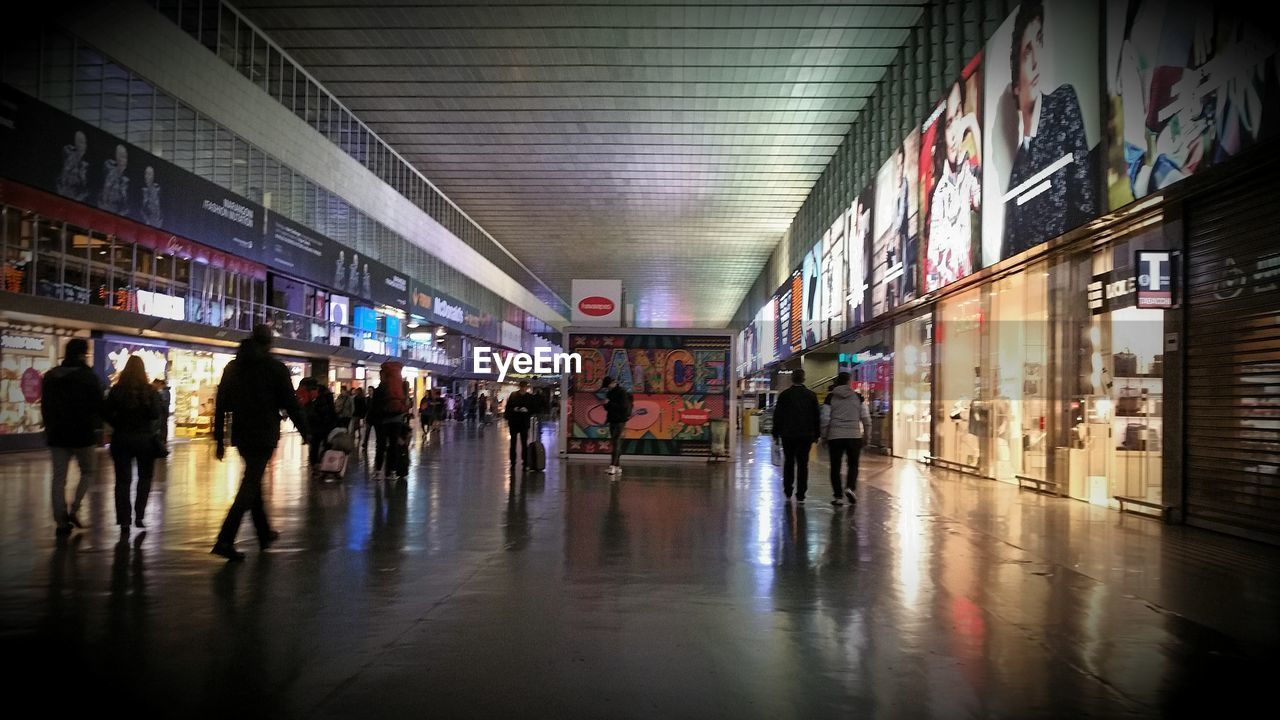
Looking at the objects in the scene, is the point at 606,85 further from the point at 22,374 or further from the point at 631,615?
the point at 631,615

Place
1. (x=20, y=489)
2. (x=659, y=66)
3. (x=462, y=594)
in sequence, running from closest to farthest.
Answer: (x=462, y=594) → (x=20, y=489) → (x=659, y=66)

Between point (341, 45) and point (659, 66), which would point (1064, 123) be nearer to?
point (659, 66)

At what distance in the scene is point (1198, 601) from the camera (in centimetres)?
642

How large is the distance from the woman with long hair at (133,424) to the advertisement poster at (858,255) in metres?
20.1

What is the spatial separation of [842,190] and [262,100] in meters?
18.8

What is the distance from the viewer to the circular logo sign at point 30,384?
65.0ft

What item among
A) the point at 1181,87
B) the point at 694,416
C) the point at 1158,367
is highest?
the point at 1181,87

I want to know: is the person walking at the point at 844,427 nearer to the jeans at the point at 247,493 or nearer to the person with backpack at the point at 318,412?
the jeans at the point at 247,493

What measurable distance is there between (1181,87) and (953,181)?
8.12 metres

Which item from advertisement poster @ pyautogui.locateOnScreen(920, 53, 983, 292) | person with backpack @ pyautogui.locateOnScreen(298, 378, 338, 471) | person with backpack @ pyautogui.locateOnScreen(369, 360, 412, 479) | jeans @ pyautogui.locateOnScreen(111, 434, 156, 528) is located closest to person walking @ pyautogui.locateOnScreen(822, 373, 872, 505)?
advertisement poster @ pyautogui.locateOnScreen(920, 53, 983, 292)

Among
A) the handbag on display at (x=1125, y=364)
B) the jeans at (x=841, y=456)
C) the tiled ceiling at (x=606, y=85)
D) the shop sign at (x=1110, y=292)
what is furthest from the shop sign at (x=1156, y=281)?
the tiled ceiling at (x=606, y=85)

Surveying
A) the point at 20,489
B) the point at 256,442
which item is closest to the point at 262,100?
the point at 20,489

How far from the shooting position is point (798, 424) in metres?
12.2

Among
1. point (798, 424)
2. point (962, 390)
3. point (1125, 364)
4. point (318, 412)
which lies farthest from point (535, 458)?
point (1125, 364)
